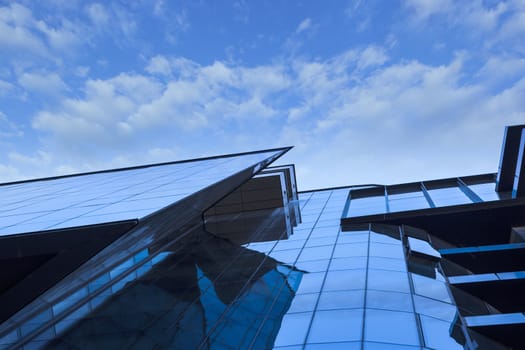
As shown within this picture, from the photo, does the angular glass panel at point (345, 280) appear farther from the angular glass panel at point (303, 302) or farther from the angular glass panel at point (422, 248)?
the angular glass panel at point (422, 248)

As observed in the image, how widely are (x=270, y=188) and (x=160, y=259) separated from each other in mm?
12060

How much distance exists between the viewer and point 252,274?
15.3 meters

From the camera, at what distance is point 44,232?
294 inches

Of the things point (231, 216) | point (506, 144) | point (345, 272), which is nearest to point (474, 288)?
point (345, 272)

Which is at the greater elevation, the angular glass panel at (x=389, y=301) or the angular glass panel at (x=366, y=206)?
the angular glass panel at (x=389, y=301)

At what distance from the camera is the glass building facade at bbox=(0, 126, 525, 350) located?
8.59 meters

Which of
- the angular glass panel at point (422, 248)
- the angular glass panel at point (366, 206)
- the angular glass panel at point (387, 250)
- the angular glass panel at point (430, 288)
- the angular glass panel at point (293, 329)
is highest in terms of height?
the angular glass panel at point (293, 329)

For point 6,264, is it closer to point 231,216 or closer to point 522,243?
point 522,243

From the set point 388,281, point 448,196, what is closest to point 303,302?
point 388,281

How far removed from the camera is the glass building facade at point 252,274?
859cm

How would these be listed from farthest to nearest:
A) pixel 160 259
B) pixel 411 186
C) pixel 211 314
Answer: pixel 411 186 → pixel 160 259 → pixel 211 314

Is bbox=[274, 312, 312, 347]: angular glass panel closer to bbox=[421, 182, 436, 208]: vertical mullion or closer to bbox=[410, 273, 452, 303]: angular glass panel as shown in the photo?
bbox=[410, 273, 452, 303]: angular glass panel

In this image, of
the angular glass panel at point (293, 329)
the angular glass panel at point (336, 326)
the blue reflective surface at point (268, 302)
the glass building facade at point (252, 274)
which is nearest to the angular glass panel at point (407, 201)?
the glass building facade at point (252, 274)

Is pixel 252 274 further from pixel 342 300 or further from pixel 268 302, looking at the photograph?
pixel 342 300
